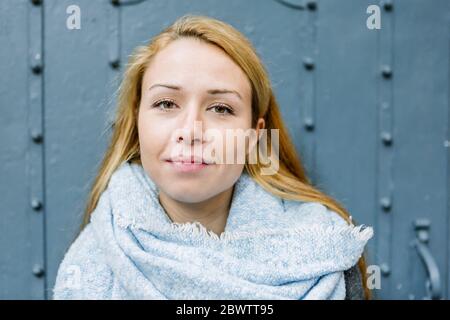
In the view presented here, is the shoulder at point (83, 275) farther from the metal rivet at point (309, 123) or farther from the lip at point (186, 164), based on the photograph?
the metal rivet at point (309, 123)

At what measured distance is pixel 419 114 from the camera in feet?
4.64

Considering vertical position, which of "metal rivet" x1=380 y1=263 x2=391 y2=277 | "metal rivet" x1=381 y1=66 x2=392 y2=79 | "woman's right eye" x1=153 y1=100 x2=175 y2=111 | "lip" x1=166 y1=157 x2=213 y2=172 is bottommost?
"metal rivet" x1=380 y1=263 x2=391 y2=277

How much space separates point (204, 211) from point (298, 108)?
1.30ft

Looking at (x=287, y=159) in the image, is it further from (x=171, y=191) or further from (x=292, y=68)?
(x=171, y=191)

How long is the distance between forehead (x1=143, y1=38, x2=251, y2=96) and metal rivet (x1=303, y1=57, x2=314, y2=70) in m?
0.33

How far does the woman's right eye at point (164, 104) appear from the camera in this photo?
1.06m

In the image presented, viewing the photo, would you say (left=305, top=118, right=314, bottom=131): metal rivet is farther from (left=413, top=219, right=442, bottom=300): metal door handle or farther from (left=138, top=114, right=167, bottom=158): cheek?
(left=138, top=114, right=167, bottom=158): cheek

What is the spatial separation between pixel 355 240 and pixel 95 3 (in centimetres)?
80

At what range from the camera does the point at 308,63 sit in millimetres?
1393

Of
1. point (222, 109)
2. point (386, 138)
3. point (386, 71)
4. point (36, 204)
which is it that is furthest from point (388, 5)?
point (36, 204)

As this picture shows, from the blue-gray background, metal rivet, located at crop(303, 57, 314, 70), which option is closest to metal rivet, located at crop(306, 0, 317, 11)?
the blue-gray background

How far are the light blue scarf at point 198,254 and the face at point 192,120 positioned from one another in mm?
93

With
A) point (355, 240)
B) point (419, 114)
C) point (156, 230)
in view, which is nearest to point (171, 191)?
point (156, 230)

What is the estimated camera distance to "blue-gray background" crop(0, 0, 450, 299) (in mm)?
1379
